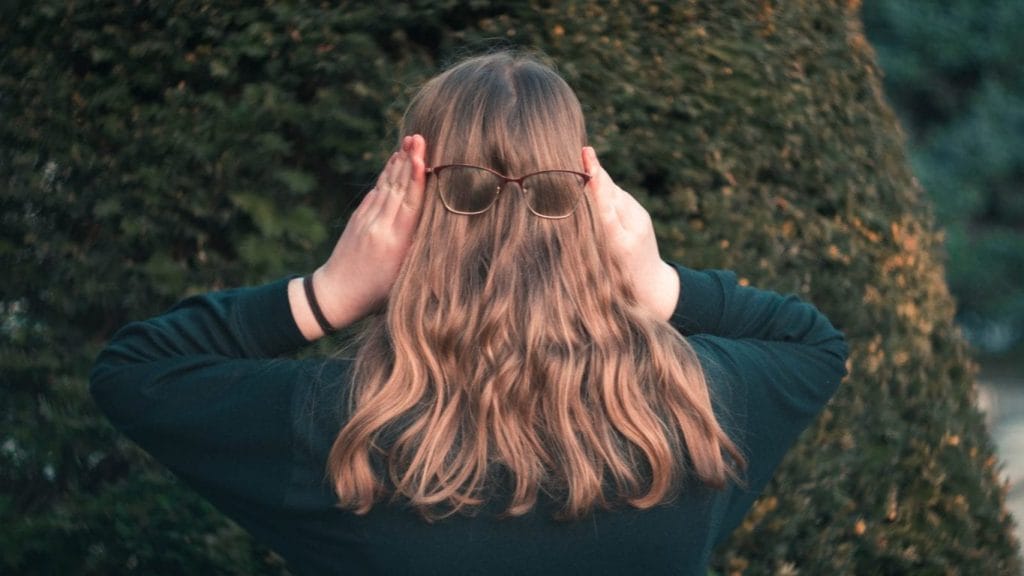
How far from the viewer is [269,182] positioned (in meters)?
2.83

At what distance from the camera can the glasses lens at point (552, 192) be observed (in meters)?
1.67

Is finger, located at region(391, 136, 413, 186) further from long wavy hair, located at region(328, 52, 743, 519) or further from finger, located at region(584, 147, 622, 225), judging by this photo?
finger, located at region(584, 147, 622, 225)

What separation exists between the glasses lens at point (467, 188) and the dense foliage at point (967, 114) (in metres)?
13.0

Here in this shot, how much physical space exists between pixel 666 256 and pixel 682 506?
1.32 meters

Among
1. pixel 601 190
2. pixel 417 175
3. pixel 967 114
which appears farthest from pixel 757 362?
pixel 967 114

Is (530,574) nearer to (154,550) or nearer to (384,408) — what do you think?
(384,408)

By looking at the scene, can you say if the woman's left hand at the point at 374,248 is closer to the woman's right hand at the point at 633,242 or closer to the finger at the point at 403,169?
the finger at the point at 403,169

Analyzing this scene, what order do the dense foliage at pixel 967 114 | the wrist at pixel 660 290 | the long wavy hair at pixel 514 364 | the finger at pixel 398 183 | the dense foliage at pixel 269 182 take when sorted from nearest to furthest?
the long wavy hair at pixel 514 364 < the finger at pixel 398 183 < the wrist at pixel 660 290 < the dense foliage at pixel 269 182 < the dense foliage at pixel 967 114

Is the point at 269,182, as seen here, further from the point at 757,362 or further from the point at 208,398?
the point at 757,362

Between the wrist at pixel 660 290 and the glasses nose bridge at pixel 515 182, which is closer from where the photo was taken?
the glasses nose bridge at pixel 515 182

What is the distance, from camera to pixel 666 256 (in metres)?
2.92

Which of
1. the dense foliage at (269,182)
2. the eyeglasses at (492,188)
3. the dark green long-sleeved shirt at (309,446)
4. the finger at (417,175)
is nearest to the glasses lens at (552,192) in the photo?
the eyeglasses at (492,188)

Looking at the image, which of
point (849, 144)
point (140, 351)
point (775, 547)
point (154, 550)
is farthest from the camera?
point (849, 144)

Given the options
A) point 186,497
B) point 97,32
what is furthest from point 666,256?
point 97,32
